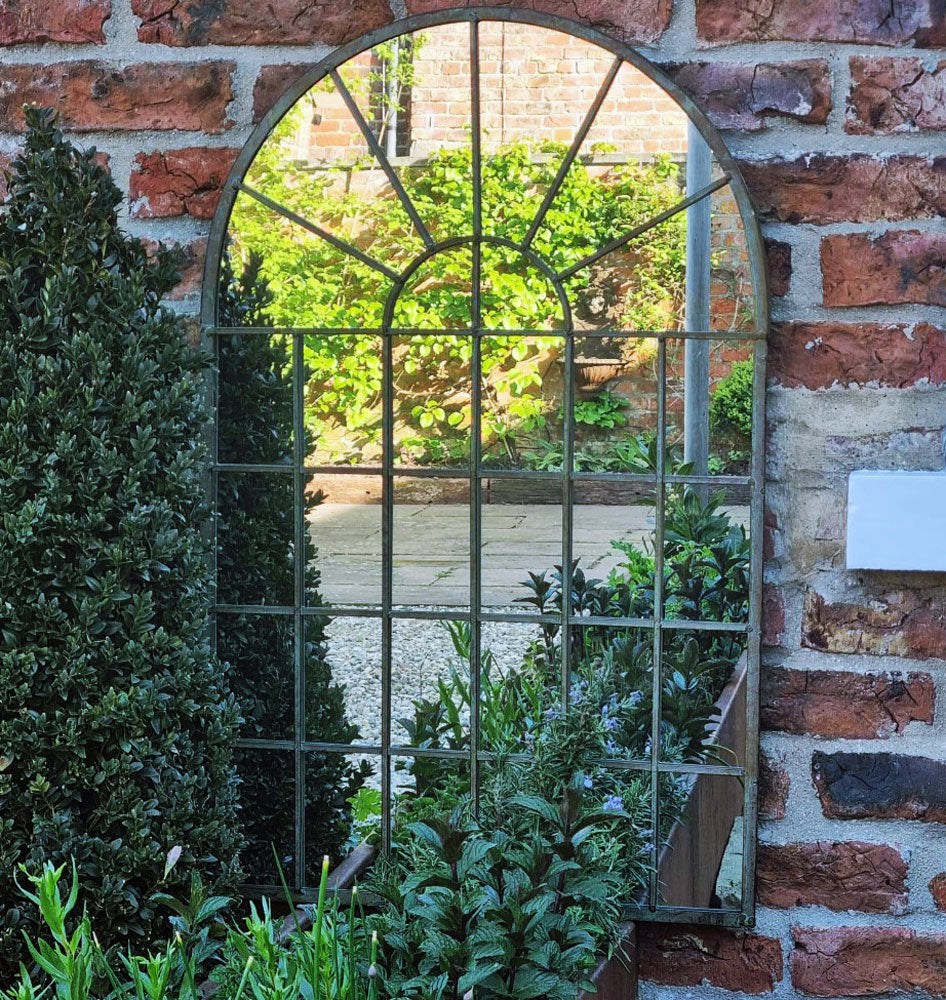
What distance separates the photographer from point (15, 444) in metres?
2.08

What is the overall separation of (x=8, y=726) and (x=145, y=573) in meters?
0.31

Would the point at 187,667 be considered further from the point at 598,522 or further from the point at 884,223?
the point at 884,223

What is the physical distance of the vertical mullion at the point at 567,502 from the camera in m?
2.43

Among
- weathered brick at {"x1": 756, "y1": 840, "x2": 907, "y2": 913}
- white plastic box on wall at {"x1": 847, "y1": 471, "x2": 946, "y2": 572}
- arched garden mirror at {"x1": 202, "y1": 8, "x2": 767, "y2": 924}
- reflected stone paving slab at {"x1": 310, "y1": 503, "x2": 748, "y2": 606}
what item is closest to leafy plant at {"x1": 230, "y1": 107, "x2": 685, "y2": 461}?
arched garden mirror at {"x1": 202, "y1": 8, "x2": 767, "y2": 924}

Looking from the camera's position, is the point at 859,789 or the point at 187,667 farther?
the point at 859,789

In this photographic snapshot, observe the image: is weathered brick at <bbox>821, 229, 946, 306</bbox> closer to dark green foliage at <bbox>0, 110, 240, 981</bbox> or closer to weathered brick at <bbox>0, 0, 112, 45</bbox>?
dark green foliage at <bbox>0, 110, 240, 981</bbox>

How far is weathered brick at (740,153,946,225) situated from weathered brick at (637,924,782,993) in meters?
1.29

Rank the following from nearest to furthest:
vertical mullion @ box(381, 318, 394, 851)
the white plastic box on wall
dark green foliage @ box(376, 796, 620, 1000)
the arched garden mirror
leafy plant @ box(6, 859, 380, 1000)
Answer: leafy plant @ box(6, 859, 380, 1000) < dark green foliage @ box(376, 796, 620, 1000) < the white plastic box on wall < the arched garden mirror < vertical mullion @ box(381, 318, 394, 851)

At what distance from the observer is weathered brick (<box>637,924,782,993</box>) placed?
244cm

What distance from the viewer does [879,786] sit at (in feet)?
7.80

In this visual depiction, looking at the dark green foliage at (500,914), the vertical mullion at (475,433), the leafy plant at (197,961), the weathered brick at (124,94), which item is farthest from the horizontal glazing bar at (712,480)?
the weathered brick at (124,94)

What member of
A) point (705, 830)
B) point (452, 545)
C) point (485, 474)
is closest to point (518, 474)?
point (485, 474)

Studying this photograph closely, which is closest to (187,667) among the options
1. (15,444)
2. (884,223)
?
(15,444)

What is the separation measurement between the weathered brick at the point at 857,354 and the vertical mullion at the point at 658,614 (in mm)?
204
